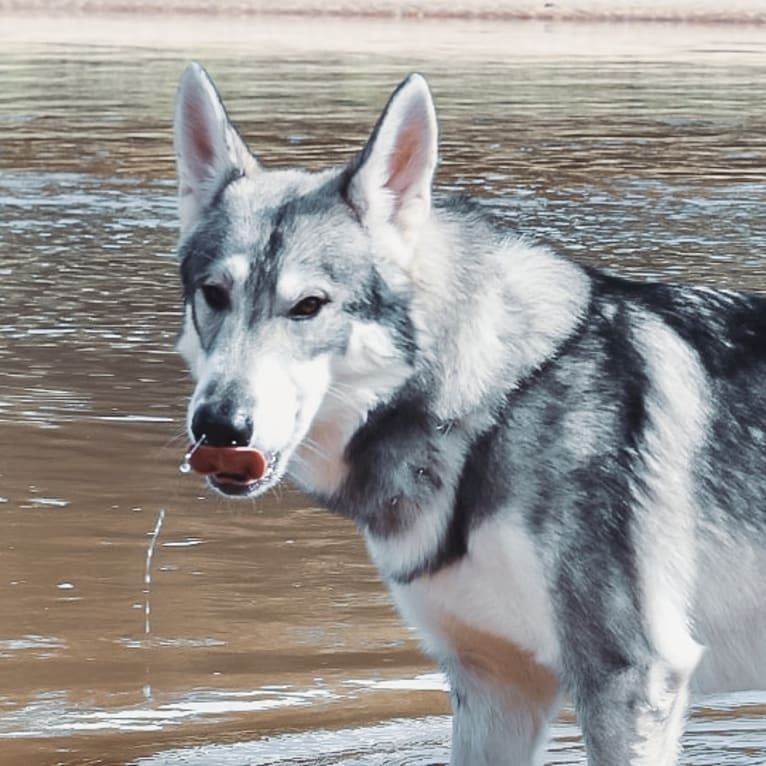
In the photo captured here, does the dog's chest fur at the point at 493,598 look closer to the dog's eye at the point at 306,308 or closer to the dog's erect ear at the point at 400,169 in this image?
the dog's eye at the point at 306,308

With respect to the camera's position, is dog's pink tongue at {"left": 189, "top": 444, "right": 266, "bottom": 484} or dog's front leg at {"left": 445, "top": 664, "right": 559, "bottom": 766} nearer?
dog's pink tongue at {"left": 189, "top": 444, "right": 266, "bottom": 484}

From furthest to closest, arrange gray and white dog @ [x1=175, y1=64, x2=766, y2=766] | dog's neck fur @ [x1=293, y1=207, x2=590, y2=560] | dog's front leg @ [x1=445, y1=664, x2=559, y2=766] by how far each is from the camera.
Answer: dog's front leg @ [x1=445, y1=664, x2=559, y2=766] → dog's neck fur @ [x1=293, y1=207, x2=590, y2=560] → gray and white dog @ [x1=175, y1=64, x2=766, y2=766]

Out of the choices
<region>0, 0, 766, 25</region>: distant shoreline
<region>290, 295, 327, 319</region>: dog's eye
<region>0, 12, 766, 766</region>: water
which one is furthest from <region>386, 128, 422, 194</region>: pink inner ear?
<region>0, 0, 766, 25</region>: distant shoreline

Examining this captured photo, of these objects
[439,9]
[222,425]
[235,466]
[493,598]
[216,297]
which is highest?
[216,297]

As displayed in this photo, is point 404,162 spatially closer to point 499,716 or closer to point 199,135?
point 199,135

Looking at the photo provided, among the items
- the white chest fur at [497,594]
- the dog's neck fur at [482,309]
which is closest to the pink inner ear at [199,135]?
the dog's neck fur at [482,309]

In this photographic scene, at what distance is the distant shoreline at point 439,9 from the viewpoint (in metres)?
42.6

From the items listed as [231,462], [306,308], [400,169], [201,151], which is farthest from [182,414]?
[231,462]

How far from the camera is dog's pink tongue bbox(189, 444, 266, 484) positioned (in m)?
4.09

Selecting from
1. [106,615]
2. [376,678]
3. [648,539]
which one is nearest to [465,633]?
[648,539]

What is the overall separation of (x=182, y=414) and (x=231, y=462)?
4.39 meters

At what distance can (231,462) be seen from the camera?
4.11 meters

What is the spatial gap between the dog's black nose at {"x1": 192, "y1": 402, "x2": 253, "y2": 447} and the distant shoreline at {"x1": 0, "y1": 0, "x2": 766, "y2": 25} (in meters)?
39.0

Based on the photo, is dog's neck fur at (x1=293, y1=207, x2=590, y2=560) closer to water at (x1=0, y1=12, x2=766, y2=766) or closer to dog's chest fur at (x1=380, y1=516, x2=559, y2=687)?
dog's chest fur at (x1=380, y1=516, x2=559, y2=687)
